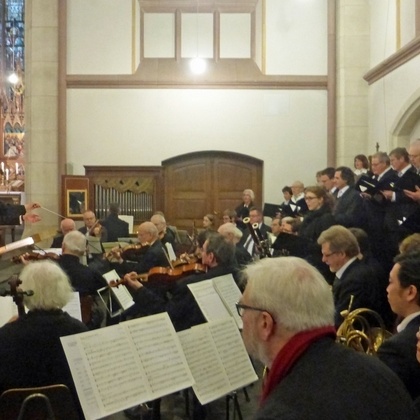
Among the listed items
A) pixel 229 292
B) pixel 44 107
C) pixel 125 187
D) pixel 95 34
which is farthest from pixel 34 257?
pixel 95 34

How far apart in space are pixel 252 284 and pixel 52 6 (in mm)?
12795

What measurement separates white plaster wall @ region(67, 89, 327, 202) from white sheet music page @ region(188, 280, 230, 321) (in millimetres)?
9244

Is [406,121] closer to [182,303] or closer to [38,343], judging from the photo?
[182,303]

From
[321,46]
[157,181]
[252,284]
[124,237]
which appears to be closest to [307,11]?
[321,46]

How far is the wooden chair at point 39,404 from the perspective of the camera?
11.1 ft

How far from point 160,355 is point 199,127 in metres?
10.7

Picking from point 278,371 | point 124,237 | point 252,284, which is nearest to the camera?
point 278,371

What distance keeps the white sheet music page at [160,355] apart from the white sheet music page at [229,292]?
122 cm

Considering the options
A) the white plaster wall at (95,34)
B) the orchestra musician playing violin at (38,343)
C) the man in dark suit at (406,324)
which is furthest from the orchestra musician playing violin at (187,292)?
the white plaster wall at (95,34)

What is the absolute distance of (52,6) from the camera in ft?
45.6

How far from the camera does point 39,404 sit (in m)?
3.41

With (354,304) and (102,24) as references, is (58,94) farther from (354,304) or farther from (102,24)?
(354,304)

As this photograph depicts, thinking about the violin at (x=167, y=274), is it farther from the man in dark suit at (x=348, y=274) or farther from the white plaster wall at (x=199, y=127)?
the white plaster wall at (x=199, y=127)

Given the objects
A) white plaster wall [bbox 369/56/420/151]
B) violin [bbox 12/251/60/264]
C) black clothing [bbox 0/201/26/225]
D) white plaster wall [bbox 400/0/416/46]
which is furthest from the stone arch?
violin [bbox 12/251/60/264]
